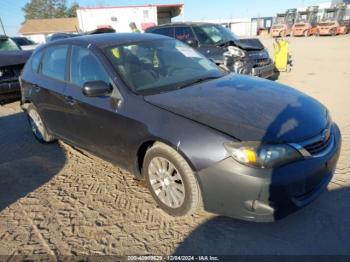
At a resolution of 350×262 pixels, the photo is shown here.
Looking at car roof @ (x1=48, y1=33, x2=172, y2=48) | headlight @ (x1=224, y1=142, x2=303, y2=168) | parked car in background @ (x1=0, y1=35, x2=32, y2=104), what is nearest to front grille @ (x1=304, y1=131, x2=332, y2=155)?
headlight @ (x1=224, y1=142, x2=303, y2=168)

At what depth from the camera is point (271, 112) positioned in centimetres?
272

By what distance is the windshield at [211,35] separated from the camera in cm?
816

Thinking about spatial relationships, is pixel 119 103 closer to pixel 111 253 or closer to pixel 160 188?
pixel 160 188

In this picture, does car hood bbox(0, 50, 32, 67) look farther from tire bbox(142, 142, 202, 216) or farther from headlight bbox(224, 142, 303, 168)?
headlight bbox(224, 142, 303, 168)

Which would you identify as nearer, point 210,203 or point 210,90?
point 210,203

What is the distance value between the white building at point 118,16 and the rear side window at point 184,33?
18.5 m

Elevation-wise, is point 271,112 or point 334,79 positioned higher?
point 271,112

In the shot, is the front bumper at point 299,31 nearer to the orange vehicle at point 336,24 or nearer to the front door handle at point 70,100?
the orange vehicle at point 336,24

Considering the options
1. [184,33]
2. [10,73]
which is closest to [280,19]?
[184,33]

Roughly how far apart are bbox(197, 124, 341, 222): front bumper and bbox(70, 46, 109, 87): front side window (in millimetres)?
1594

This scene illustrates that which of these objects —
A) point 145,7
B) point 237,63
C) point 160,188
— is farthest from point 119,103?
point 145,7

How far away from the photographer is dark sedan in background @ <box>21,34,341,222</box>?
2373 mm

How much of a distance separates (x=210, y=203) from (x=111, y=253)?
934 mm

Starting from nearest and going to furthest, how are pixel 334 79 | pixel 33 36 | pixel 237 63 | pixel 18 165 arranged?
pixel 18 165 < pixel 237 63 < pixel 334 79 < pixel 33 36
